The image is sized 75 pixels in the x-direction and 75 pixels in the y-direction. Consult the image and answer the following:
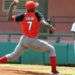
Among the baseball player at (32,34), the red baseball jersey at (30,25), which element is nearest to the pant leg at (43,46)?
the baseball player at (32,34)

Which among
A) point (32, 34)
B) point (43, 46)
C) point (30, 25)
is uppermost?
point (30, 25)

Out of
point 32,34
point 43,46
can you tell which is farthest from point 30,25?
point 43,46

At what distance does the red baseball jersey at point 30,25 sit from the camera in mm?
12570

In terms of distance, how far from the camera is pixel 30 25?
41.4 ft

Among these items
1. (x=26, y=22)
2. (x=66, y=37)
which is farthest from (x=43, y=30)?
(x=26, y=22)

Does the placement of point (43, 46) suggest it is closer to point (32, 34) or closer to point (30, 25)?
point (32, 34)

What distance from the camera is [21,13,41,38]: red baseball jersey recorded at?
12.6 m

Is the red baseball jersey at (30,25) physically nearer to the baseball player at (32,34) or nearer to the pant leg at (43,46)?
the baseball player at (32,34)

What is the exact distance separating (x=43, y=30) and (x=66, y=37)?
3.98 m

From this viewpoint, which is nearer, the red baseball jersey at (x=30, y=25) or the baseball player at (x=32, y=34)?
the baseball player at (x=32, y=34)

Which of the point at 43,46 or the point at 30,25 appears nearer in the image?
the point at 43,46

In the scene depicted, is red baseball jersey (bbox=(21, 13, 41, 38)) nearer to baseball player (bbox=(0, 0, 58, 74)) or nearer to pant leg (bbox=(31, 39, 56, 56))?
baseball player (bbox=(0, 0, 58, 74))

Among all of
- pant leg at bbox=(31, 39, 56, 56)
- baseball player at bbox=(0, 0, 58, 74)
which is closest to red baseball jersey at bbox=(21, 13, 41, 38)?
baseball player at bbox=(0, 0, 58, 74)

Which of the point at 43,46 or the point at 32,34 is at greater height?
the point at 32,34
